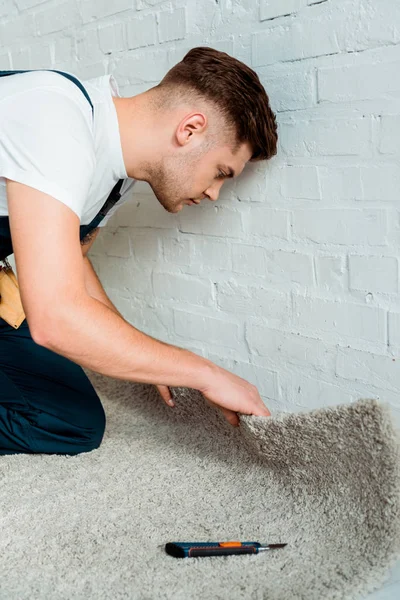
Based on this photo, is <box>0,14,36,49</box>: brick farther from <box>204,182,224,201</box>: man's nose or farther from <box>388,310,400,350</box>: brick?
<box>388,310,400,350</box>: brick

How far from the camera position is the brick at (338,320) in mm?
1507

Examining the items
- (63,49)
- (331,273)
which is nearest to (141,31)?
(63,49)

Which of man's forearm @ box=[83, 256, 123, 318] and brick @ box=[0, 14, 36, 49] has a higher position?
brick @ box=[0, 14, 36, 49]

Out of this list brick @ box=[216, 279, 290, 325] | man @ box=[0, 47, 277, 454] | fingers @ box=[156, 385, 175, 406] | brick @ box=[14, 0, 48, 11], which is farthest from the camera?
brick @ box=[14, 0, 48, 11]

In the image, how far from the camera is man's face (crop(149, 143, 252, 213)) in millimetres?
1507

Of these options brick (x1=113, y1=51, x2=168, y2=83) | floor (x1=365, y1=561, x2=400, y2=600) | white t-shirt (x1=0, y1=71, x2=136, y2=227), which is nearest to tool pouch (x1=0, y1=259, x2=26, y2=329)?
white t-shirt (x1=0, y1=71, x2=136, y2=227)

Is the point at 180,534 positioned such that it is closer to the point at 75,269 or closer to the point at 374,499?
the point at 374,499

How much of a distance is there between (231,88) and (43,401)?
90 cm

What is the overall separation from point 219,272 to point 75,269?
654mm

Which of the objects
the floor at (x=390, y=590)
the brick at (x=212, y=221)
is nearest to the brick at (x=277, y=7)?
the brick at (x=212, y=221)

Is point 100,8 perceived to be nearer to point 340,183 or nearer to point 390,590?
point 340,183

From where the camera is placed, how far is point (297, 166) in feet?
5.20

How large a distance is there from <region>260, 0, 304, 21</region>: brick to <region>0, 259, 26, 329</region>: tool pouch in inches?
33.1

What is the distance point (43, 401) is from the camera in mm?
1788
